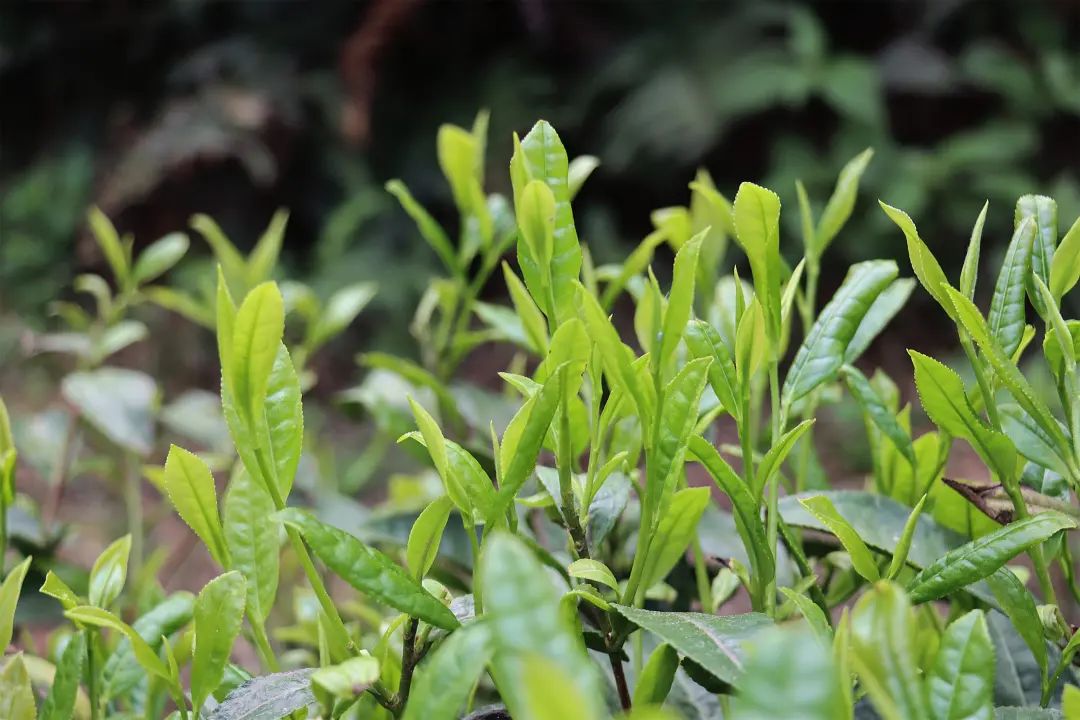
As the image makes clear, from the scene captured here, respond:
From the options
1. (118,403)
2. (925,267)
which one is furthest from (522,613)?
(118,403)

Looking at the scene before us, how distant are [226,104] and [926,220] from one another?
2678 millimetres

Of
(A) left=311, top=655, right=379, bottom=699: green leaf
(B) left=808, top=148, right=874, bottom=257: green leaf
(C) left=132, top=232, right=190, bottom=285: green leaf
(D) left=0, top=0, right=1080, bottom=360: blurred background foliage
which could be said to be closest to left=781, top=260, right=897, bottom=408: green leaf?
(B) left=808, top=148, right=874, bottom=257: green leaf

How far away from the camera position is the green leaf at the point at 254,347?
347mm

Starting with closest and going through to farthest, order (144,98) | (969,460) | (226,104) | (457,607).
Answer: (457,607), (969,460), (226,104), (144,98)

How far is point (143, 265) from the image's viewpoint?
0.84m

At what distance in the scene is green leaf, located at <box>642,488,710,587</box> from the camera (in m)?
0.42

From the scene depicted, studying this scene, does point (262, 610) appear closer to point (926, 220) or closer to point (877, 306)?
point (877, 306)

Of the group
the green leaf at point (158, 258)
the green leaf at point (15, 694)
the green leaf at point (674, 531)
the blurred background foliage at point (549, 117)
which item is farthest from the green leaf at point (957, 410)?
the blurred background foliage at point (549, 117)

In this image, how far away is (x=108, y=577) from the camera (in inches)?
18.1

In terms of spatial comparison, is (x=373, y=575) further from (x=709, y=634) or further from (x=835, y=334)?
(x=835, y=334)

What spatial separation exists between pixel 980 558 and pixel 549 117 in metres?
3.19

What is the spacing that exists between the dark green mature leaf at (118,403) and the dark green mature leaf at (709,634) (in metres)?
0.61

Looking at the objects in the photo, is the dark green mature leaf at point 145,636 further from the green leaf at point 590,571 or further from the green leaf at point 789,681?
the green leaf at point 789,681

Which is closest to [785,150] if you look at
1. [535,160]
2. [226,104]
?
[226,104]
